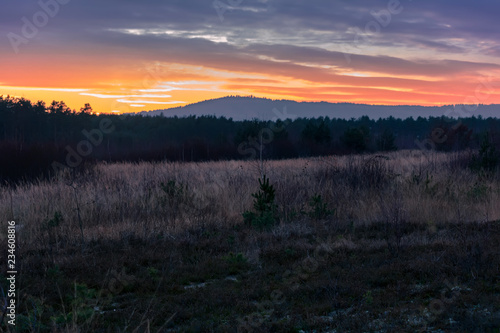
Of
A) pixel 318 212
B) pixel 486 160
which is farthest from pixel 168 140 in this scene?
pixel 318 212

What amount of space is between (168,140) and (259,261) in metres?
41.0

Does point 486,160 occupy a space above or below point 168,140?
below

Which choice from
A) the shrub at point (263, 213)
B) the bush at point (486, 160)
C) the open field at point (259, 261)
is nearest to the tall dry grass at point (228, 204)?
the open field at point (259, 261)

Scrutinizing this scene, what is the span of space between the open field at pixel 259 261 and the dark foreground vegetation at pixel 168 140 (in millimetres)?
2335

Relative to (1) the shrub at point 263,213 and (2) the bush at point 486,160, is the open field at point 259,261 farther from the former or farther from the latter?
(2) the bush at point 486,160

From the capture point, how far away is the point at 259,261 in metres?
6.38

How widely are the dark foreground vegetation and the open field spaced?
234 centimetres

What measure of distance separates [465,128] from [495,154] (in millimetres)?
37025

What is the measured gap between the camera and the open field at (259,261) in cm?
414

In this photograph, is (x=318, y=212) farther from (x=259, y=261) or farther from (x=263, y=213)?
(x=259, y=261)

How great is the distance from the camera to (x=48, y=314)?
14.7ft

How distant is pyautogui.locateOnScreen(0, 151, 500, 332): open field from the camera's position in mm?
4141

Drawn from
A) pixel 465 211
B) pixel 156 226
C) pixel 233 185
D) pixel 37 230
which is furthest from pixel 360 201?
pixel 37 230

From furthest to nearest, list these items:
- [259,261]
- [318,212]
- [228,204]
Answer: [228,204] → [318,212] → [259,261]
